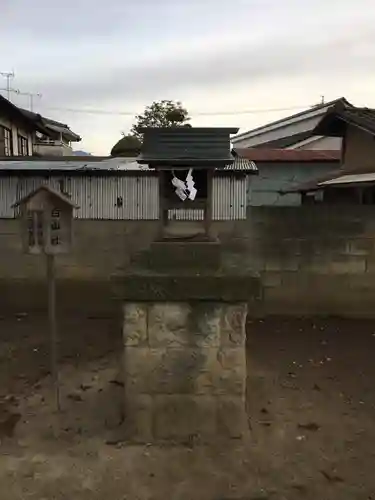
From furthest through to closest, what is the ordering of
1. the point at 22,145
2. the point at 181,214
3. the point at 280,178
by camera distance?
the point at 22,145 < the point at 280,178 < the point at 181,214

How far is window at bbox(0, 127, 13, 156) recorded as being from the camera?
16359 millimetres

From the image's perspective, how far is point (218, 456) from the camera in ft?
13.0

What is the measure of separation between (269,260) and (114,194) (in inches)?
98.6

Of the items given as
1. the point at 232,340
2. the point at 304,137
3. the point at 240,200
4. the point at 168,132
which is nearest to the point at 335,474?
the point at 232,340

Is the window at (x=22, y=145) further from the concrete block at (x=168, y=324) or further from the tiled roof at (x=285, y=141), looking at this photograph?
the concrete block at (x=168, y=324)

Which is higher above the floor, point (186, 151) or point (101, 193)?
point (186, 151)

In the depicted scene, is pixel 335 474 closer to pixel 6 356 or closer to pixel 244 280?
pixel 244 280

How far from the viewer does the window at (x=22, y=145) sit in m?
19.2

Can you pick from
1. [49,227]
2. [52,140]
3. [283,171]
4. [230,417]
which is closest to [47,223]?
[49,227]

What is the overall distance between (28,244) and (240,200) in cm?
356

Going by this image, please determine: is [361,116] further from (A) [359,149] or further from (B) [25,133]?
(B) [25,133]

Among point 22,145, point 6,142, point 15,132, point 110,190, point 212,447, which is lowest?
point 212,447

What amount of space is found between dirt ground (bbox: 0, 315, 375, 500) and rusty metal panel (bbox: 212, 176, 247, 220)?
2099 mm

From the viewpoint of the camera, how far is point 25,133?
66.3 feet
